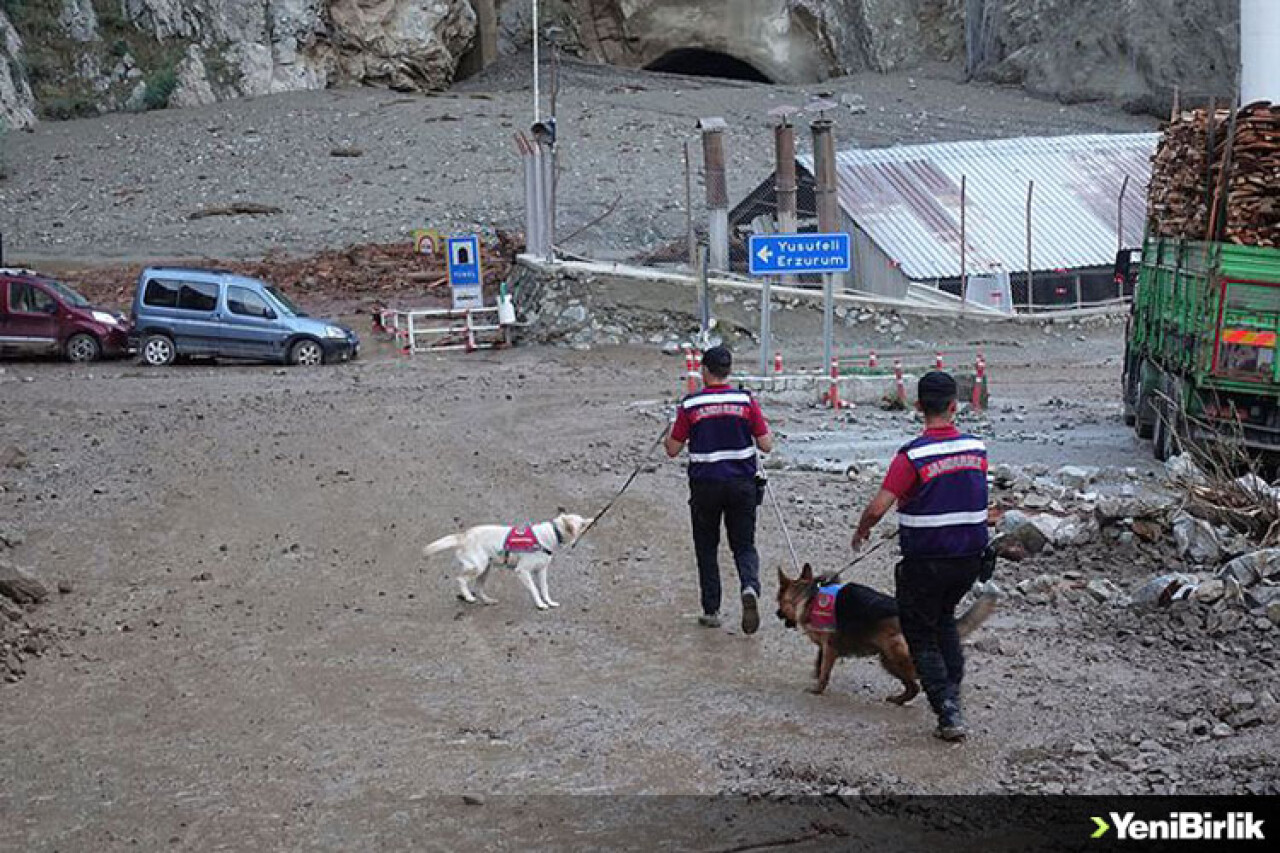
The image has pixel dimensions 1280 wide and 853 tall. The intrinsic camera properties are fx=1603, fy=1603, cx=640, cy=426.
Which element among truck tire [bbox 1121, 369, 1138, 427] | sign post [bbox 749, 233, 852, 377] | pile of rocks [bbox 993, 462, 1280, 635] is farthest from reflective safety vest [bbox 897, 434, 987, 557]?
sign post [bbox 749, 233, 852, 377]

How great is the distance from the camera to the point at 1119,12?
54.9m

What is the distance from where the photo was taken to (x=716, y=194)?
2959 centimetres

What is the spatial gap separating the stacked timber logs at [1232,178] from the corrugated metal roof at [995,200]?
13.4m

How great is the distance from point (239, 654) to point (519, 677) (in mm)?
1897

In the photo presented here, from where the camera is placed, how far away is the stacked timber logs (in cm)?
1526

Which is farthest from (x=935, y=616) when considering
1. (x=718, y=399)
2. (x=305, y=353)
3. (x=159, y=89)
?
(x=159, y=89)

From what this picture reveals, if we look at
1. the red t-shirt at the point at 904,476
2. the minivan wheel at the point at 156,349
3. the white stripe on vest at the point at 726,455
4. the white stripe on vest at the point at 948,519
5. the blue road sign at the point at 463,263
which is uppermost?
the blue road sign at the point at 463,263

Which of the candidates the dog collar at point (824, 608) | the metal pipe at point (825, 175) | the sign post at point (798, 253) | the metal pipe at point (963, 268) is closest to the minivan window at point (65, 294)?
the sign post at point (798, 253)

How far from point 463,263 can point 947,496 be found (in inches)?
843

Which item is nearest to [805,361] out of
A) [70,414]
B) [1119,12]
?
[70,414]

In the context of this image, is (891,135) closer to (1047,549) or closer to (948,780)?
(1047,549)

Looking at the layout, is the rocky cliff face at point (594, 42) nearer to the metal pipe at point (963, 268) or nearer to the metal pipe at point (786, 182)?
the metal pipe at point (963, 268)

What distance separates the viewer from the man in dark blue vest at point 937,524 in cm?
764

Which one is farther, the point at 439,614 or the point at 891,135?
the point at 891,135
